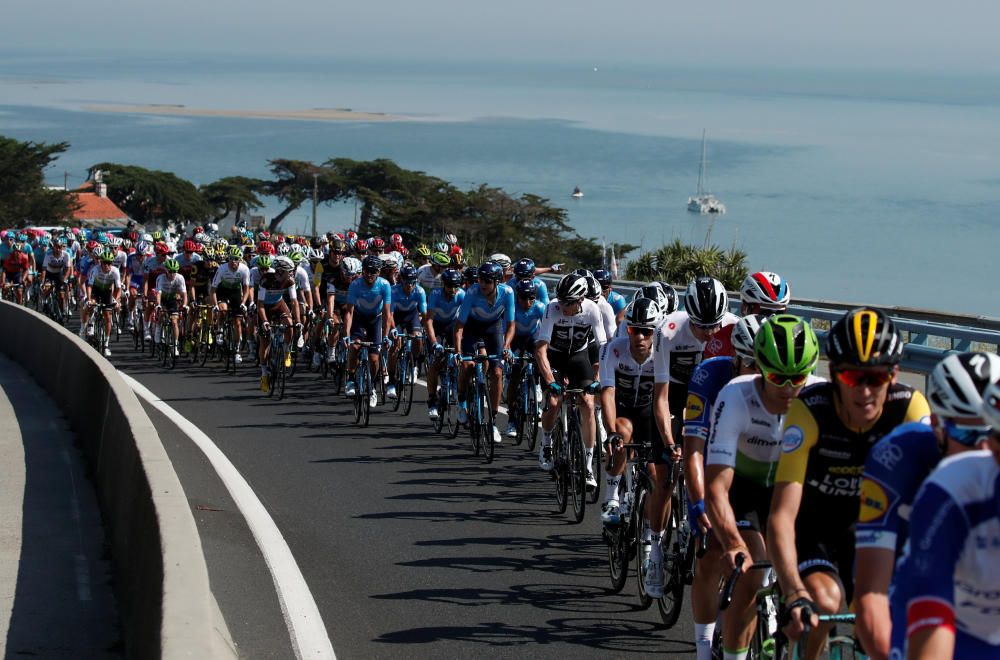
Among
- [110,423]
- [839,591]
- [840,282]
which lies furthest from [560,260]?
[839,591]

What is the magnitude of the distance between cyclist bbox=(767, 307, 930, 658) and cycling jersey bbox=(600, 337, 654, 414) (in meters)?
4.12

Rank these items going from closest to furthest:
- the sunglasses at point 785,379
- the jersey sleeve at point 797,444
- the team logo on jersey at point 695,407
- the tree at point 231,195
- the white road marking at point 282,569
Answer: the jersey sleeve at point 797,444
the sunglasses at point 785,379
the team logo on jersey at point 695,407
the white road marking at point 282,569
the tree at point 231,195

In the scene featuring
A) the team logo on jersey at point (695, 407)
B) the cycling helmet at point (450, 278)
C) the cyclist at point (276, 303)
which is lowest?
the cyclist at point (276, 303)

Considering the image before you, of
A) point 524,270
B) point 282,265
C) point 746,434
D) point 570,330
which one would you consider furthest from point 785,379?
point 282,265

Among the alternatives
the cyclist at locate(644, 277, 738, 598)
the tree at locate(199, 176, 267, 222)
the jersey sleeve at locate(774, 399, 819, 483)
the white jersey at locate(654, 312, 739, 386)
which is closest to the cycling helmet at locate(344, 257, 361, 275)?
the white jersey at locate(654, 312, 739, 386)

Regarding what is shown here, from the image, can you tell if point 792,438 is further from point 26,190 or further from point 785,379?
point 26,190

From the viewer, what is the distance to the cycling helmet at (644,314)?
31.8 ft

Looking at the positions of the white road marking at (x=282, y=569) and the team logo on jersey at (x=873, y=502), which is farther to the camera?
the white road marking at (x=282, y=569)

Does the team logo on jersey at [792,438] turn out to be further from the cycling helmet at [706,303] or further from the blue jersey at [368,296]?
the blue jersey at [368,296]

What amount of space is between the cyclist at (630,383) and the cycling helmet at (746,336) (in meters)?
2.54

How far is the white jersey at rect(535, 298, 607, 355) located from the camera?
41.9ft

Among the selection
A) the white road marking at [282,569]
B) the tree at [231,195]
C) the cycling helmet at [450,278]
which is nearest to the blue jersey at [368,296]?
the cycling helmet at [450,278]

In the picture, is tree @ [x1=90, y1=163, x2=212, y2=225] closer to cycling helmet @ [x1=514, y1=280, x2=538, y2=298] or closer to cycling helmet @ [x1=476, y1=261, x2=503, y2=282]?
cycling helmet @ [x1=476, y1=261, x2=503, y2=282]

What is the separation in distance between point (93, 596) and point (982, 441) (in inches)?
249
